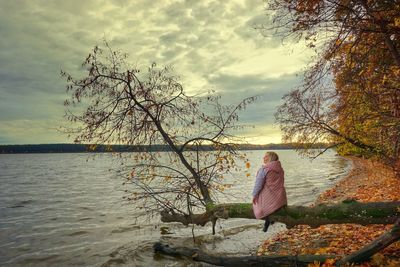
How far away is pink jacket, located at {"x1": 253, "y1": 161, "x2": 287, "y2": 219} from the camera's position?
27.8 feet

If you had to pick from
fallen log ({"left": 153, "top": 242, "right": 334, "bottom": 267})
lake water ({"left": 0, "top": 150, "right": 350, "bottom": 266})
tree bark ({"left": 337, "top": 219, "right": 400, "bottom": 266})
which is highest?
tree bark ({"left": 337, "top": 219, "right": 400, "bottom": 266})

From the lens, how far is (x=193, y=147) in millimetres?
11539

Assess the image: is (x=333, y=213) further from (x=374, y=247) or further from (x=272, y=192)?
(x=374, y=247)

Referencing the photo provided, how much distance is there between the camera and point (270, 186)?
28.0ft

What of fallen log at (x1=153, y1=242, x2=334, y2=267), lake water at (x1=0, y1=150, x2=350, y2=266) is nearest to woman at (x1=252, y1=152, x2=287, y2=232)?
fallen log at (x1=153, y1=242, x2=334, y2=267)

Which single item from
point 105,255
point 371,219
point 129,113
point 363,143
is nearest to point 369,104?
point 363,143

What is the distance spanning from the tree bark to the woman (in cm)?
207

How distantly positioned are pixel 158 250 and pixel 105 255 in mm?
2447

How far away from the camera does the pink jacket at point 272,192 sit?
848 cm

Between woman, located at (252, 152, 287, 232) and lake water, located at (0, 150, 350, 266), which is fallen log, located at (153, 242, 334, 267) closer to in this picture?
woman, located at (252, 152, 287, 232)

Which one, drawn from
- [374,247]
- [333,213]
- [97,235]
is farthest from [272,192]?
[97,235]

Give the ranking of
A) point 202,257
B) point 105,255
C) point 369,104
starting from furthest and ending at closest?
point 105,255 → point 369,104 → point 202,257

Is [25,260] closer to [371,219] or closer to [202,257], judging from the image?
[202,257]

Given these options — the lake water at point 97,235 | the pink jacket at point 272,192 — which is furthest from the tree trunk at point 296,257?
the lake water at point 97,235
